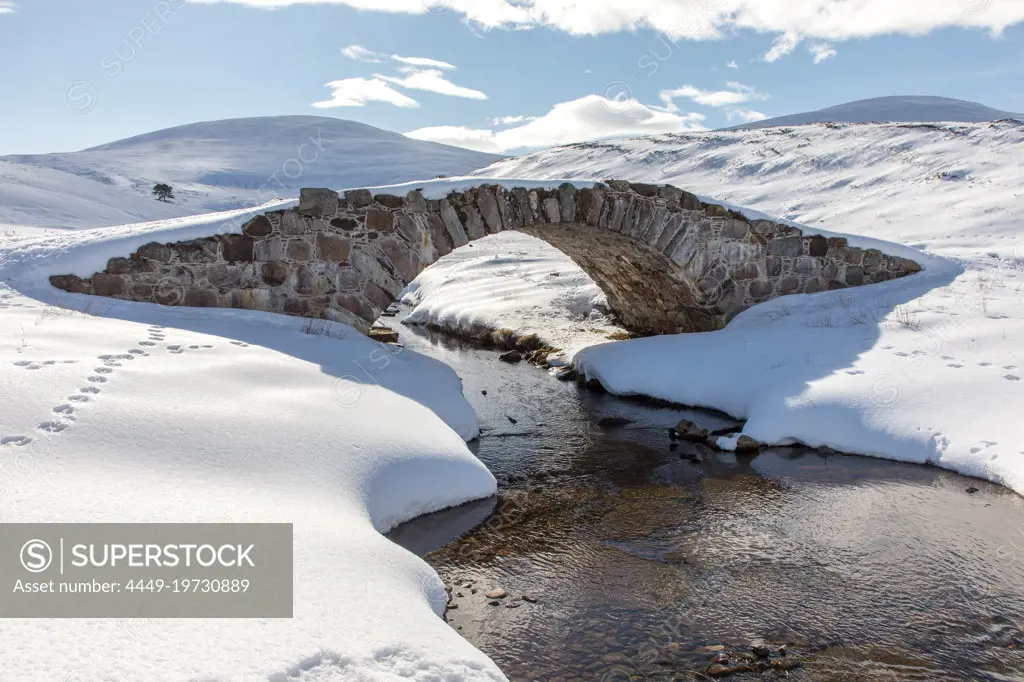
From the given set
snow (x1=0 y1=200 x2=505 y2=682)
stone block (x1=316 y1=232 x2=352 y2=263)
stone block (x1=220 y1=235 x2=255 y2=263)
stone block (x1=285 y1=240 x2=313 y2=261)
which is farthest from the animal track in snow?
stone block (x1=316 y1=232 x2=352 y2=263)

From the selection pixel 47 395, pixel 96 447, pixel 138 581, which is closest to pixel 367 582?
pixel 138 581

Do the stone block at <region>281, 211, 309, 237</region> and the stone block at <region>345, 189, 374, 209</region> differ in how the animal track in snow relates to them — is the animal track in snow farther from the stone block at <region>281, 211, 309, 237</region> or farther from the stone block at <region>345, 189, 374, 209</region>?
the stone block at <region>345, 189, 374, 209</region>

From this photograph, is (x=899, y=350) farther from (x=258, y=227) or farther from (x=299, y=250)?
(x=258, y=227)

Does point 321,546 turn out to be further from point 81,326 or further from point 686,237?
point 686,237

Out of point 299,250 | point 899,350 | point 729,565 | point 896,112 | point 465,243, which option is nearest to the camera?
point 729,565

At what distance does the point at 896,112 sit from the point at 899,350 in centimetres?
3845

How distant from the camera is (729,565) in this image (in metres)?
4.96

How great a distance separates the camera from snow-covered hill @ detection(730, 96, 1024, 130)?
125ft

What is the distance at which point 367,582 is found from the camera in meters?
3.54

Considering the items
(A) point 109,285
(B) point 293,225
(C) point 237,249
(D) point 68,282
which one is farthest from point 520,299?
(D) point 68,282

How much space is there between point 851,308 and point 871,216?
709 cm

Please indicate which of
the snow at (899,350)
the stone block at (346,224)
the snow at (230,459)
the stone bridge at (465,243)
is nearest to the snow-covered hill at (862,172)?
the snow at (899,350)

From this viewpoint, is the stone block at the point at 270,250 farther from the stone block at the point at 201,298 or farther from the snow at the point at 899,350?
the snow at the point at 899,350

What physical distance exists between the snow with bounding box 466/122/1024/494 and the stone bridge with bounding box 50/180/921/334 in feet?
1.93
